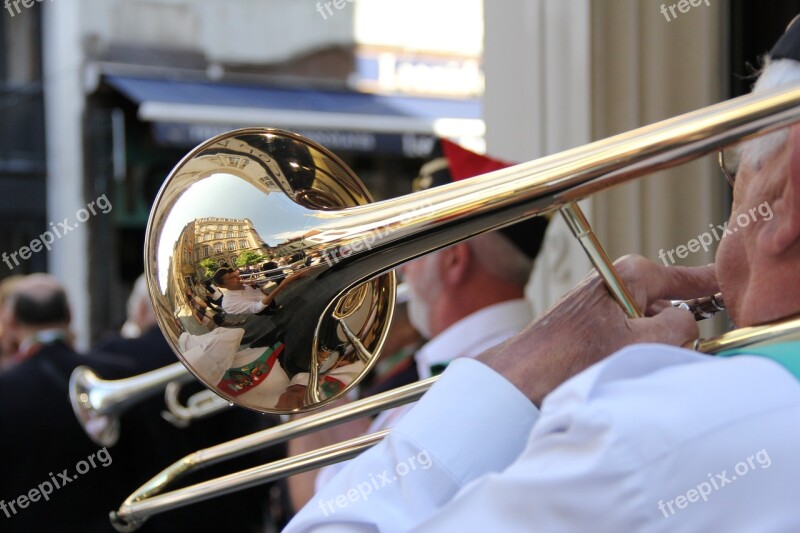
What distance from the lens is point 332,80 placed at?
894 centimetres

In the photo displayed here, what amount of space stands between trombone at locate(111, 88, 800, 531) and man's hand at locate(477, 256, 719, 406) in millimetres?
19

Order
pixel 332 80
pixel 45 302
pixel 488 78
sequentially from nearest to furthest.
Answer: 1. pixel 488 78
2. pixel 45 302
3. pixel 332 80

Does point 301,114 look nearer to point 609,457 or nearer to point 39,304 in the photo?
point 39,304

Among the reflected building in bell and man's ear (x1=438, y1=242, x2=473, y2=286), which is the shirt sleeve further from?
man's ear (x1=438, y1=242, x2=473, y2=286)

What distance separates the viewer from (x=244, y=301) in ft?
3.98

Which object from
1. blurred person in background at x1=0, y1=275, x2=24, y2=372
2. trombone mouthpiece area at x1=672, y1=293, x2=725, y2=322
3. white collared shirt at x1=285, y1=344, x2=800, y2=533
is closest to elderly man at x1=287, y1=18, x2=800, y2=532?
white collared shirt at x1=285, y1=344, x2=800, y2=533

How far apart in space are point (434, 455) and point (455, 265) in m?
1.49

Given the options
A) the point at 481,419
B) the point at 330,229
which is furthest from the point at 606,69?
the point at 481,419

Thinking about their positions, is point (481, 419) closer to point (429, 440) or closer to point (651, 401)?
point (429, 440)

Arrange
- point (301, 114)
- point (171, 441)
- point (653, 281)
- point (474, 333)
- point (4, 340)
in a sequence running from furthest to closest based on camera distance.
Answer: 1. point (301, 114)
2. point (4, 340)
3. point (171, 441)
4. point (474, 333)
5. point (653, 281)

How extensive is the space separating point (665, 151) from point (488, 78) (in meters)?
1.74

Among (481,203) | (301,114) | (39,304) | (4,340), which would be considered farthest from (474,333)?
(301,114)

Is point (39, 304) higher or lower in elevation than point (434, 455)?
lower

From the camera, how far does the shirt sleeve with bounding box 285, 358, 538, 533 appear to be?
0.92 metres
